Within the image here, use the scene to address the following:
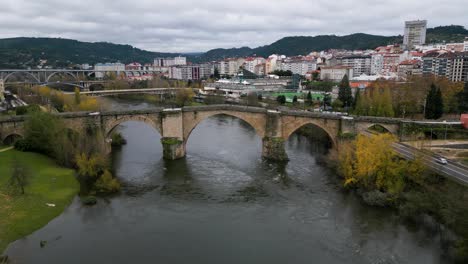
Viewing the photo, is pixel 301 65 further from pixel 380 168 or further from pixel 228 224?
pixel 228 224

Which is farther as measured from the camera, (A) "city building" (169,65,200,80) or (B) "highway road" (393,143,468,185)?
(A) "city building" (169,65,200,80)

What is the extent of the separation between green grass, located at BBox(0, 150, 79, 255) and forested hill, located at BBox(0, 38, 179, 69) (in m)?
113

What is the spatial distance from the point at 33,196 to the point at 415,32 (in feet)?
358

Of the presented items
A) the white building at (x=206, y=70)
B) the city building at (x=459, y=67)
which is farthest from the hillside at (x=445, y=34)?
the white building at (x=206, y=70)

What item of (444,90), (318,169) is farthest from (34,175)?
(444,90)

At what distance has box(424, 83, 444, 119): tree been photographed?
93.3 ft

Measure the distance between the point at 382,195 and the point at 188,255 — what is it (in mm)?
10292

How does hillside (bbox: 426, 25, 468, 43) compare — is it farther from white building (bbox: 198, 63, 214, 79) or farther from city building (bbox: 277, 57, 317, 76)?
white building (bbox: 198, 63, 214, 79)

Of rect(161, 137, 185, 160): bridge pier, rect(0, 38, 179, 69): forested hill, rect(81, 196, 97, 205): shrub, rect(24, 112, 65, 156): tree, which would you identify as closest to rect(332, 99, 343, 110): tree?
rect(161, 137, 185, 160): bridge pier

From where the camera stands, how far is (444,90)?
3291 cm

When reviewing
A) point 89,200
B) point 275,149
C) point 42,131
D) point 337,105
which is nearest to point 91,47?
point 337,105

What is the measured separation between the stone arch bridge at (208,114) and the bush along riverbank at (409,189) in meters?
4.50

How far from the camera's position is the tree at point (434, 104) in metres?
28.4

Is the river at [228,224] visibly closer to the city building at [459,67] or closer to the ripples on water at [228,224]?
the ripples on water at [228,224]
